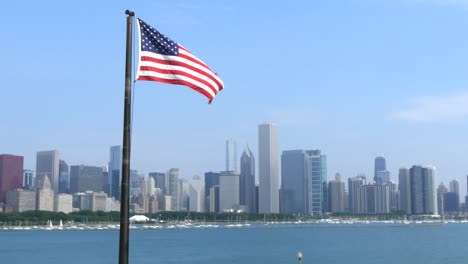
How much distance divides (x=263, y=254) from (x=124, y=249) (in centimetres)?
11455

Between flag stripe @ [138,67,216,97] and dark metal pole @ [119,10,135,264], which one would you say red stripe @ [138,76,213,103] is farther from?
dark metal pole @ [119,10,135,264]

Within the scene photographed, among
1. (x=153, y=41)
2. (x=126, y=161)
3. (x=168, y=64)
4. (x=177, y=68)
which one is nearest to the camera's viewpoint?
(x=126, y=161)

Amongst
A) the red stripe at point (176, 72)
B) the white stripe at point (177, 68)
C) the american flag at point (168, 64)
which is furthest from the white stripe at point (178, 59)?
the red stripe at point (176, 72)

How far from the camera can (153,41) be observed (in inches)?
583

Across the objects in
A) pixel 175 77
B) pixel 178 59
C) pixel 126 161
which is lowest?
pixel 126 161

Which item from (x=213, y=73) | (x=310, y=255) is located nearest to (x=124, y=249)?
(x=213, y=73)

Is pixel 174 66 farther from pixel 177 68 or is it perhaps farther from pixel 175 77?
pixel 175 77

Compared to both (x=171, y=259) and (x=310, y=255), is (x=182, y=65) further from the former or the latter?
(x=310, y=255)

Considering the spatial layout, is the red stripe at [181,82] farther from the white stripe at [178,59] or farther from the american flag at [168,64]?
the white stripe at [178,59]

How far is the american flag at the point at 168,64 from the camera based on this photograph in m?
14.6

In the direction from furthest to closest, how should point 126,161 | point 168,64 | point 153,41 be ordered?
point 168,64 → point 153,41 → point 126,161

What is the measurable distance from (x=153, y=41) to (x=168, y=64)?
0.61 metres

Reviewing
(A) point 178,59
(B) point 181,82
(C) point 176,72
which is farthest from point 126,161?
(A) point 178,59

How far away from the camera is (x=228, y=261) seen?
366 feet
